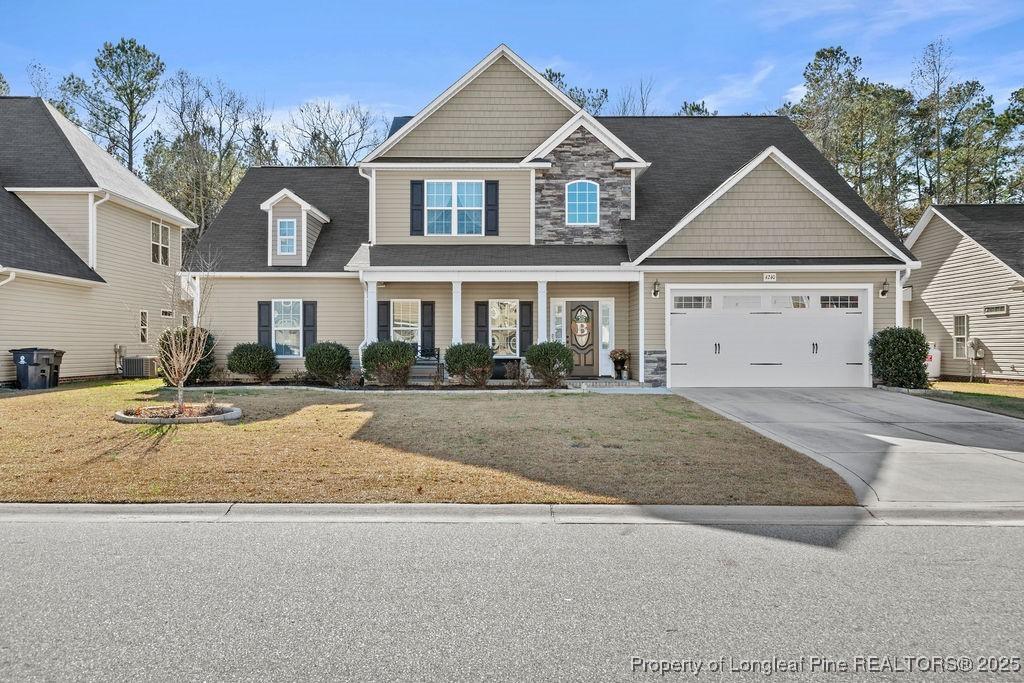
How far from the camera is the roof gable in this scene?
18.5 metres

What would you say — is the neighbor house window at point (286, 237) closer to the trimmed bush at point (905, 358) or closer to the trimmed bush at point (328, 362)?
the trimmed bush at point (328, 362)

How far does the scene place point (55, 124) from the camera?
67.9ft

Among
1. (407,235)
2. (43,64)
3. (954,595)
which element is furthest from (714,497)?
(43,64)

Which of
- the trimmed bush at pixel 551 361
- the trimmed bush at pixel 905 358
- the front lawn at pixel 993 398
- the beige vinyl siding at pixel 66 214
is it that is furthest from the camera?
the beige vinyl siding at pixel 66 214

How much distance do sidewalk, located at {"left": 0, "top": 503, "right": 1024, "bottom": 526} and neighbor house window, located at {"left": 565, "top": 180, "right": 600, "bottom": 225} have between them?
13416mm

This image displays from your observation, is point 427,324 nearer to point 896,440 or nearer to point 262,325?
point 262,325

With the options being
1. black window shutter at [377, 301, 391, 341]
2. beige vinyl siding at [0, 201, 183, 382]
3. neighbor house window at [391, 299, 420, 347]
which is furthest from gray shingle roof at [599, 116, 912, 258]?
beige vinyl siding at [0, 201, 183, 382]

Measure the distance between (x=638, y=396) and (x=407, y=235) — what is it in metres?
8.22

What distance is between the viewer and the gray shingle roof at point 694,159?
18359 millimetres

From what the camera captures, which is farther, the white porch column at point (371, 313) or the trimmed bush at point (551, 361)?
the white porch column at point (371, 313)

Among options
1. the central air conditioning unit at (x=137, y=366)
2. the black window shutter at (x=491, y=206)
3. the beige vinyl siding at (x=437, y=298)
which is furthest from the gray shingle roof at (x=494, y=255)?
the central air conditioning unit at (x=137, y=366)

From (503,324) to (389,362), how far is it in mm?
3718

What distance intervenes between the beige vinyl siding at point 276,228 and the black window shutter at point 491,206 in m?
5.34

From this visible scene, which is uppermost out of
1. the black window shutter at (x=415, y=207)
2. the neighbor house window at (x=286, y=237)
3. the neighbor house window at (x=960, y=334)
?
the black window shutter at (x=415, y=207)
